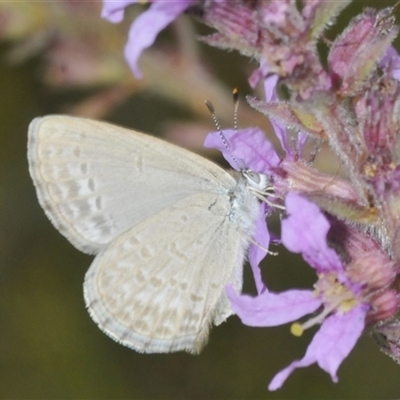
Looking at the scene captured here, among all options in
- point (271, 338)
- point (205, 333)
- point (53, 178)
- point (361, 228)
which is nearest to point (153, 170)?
point (53, 178)

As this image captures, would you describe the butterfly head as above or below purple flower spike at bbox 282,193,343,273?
below

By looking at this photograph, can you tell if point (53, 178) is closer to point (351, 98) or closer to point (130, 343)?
point (130, 343)

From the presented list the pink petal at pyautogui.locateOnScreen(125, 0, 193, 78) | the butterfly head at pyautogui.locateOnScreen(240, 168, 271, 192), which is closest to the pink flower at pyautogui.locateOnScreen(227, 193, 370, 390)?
the butterfly head at pyautogui.locateOnScreen(240, 168, 271, 192)

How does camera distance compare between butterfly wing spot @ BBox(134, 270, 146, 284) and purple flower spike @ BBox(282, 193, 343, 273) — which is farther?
butterfly wing spot @ BBox(134, 270, 146, 284)

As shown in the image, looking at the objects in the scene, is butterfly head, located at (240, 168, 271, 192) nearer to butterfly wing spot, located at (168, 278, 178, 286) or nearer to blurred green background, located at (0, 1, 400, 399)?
butterfly wing spot, located at (168, 278, 178, 286)

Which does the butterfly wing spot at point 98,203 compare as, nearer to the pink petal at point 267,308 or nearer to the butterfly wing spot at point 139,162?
the butterfly wing spot at point 139,162

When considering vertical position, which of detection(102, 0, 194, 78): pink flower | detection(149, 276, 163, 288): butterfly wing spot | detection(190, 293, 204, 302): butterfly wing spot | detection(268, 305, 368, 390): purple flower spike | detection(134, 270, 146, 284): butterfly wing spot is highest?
detection(102, 0, 194, 78): pink flower

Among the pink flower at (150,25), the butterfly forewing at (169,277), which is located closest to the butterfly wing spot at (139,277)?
the butterfly forewing at (169,277)
